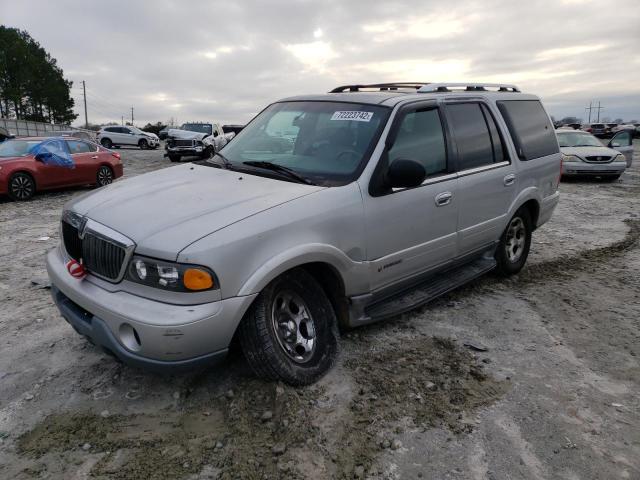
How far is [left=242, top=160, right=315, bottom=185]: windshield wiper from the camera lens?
3502 millimetres

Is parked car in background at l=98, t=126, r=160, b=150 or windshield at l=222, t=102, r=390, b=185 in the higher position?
parked car in background at l=98, t=126, r=160, b=150

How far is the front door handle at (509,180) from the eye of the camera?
4.90m

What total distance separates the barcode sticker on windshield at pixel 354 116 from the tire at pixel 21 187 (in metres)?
10.1

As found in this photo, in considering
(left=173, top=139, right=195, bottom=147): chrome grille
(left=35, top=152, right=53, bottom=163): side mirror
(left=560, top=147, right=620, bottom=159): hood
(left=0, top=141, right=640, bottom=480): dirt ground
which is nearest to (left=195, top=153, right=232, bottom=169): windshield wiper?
(left=0, top=141, right=640, bottom=480): dirt ground

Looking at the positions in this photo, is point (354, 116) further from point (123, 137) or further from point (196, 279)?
point (123, 137)

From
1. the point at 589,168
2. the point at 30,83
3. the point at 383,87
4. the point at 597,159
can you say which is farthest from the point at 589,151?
the point at 30,83

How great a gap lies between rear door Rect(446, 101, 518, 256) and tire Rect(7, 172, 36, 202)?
1055cm

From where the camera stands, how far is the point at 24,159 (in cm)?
1170

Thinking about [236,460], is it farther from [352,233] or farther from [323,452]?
[352,233]

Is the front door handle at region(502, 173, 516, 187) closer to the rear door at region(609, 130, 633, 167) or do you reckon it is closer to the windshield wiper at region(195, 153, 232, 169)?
the windshield wiper at region(195, 153, 232, 169)

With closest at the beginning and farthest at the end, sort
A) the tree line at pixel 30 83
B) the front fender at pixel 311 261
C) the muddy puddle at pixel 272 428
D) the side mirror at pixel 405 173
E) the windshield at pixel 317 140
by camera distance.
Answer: the muddy puddle at pixel 272 428 → the front fender at pixel 311 261 → the side mirror at pixel 405 173 → the windshield at pixel 317 140 → the tree line at pixel 30 83

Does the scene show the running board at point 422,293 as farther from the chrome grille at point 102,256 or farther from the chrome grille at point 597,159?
the chrome grille at point 597,159

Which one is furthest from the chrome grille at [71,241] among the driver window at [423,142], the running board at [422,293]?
the driver window at [423,142]

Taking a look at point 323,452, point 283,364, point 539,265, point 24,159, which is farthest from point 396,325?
point 24,159
